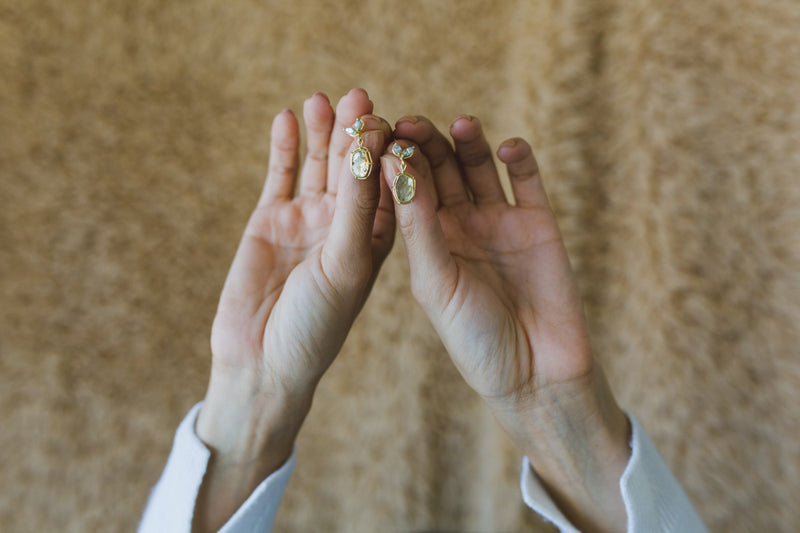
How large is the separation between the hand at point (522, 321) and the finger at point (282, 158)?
0.20 m

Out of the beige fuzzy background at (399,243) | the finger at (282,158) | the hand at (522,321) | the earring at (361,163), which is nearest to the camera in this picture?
the earring at (361,163)

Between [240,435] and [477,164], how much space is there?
1.55 feet

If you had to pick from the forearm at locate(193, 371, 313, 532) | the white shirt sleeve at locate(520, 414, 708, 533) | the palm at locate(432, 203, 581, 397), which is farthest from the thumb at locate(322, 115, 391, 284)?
the white shirt sleeve at locate(520, 414, 708, 533)

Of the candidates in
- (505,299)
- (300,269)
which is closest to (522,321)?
(505,299)

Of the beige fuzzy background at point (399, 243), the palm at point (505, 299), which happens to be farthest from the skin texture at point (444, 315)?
the beige fuzzy background at point (399, 243)

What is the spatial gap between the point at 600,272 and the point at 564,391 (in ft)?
1.27

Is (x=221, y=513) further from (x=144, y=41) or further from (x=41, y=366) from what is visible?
(x=144, y=41)

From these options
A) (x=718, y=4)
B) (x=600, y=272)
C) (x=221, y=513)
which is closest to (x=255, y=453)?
(x=221, y=513)

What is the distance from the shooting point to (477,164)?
0.74 m

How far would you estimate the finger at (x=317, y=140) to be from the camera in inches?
28.4

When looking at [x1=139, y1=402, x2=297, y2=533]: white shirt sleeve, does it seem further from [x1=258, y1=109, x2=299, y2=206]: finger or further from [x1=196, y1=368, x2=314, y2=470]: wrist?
A: [x1=258, y1=109, x2=299, y2=206]: finger

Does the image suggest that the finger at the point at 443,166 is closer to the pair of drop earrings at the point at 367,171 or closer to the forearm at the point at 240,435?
the pair of drop earrings at the point at 367,171

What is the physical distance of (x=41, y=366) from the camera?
94 centimetres

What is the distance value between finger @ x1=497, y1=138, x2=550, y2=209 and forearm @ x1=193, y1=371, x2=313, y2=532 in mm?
379
